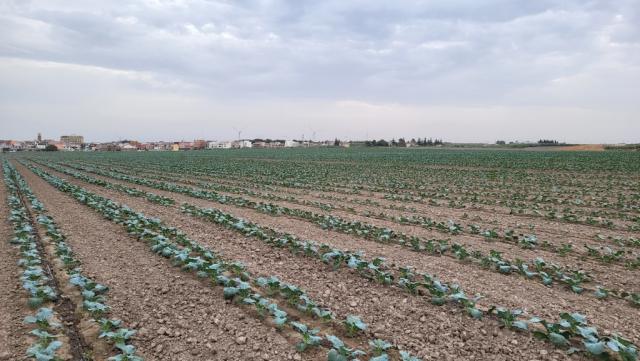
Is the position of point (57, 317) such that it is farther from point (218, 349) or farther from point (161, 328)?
point (218, 349)

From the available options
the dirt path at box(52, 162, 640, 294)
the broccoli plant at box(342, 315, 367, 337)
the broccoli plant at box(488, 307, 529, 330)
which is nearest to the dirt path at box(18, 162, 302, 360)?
the broccoli plant at box(342, 315, 367, 337)

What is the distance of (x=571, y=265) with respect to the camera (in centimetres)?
771

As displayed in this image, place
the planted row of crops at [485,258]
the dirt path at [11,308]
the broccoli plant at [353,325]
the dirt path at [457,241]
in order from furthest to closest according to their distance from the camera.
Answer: the dirt path at [457,241]
the planted row of crops at [485,258]
the broccoli plant at [353,325]
the dirt path at [11,308]

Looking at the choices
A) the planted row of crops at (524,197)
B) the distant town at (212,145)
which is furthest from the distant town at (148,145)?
the planted row of crops at (524,197)

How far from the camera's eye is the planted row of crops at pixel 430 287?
186 inches

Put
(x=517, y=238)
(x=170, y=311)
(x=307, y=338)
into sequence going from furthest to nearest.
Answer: (x=517, y=238), (x=170, y=311), (x=307, y=338)

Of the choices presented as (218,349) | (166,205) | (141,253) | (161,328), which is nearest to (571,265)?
A: (218,349)

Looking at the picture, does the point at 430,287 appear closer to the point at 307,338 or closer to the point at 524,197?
the point at 307,338

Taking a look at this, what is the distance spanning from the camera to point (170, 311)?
571 centimetres

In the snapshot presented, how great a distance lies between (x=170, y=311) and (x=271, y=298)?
1.41m

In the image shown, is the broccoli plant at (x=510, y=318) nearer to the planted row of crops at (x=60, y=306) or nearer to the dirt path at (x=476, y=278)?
the dirt path at (x=476, y=278)

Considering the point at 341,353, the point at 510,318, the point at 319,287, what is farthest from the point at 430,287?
the point at 341,353

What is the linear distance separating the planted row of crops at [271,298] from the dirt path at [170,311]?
193 millimetres

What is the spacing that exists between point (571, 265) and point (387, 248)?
344cm
